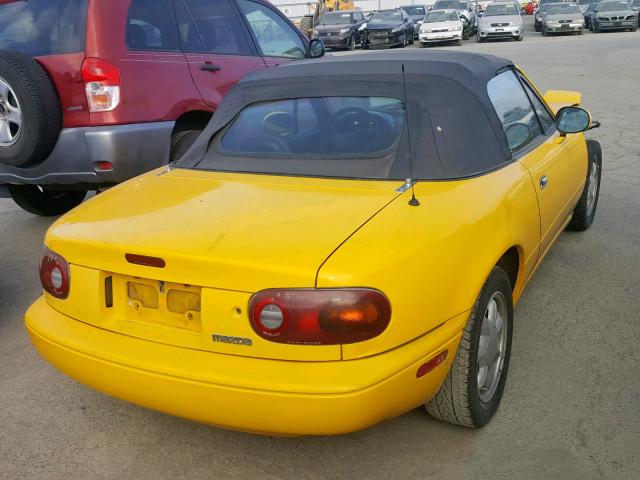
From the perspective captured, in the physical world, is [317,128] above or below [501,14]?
below

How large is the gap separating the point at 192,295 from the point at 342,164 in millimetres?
993

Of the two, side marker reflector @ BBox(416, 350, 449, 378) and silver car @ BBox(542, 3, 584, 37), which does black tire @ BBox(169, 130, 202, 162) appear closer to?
side marker reflector @ BBox(416, 350, 449, 378)

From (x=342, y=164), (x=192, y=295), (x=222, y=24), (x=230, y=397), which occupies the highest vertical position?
(x=222, y=24)

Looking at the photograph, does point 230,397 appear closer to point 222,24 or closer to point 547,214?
point 547,214

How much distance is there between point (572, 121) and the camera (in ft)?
12.8

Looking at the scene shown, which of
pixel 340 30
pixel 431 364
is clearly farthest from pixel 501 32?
pixel 431 364

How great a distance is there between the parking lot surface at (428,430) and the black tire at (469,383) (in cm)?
9

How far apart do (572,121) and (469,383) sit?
193 centimetres

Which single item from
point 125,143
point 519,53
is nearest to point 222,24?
point 125,143

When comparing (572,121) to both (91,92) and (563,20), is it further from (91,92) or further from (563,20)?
(563,20)

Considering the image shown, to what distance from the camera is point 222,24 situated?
614 cm

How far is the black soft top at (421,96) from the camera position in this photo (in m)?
2.93

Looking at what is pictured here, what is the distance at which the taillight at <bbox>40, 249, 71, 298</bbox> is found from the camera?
262 centimetres

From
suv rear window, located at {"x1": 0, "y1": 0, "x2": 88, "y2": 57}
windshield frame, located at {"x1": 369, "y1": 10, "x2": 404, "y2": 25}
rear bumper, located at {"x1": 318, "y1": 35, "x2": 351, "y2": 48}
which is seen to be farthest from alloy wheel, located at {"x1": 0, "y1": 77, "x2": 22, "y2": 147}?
windshield frame, located at {"x1": 369, "y1": 10, "x2": 404, "y2": 25}
